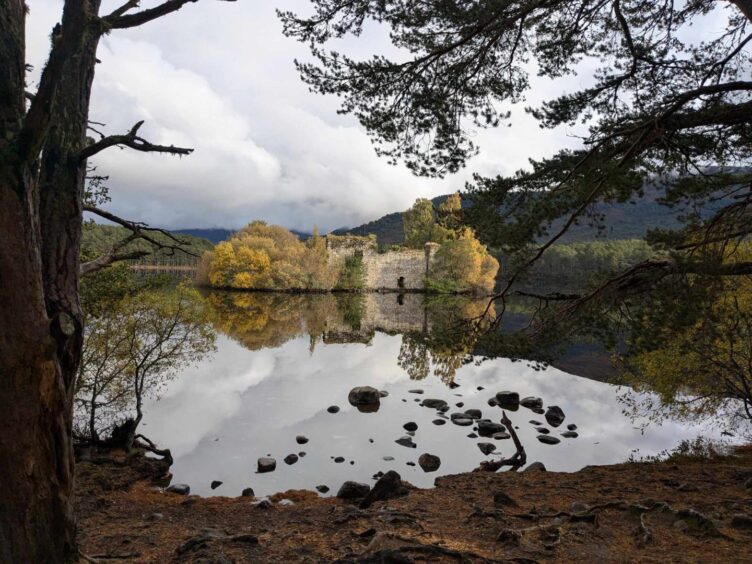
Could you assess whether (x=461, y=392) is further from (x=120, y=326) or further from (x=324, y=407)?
(x=120, y=326)

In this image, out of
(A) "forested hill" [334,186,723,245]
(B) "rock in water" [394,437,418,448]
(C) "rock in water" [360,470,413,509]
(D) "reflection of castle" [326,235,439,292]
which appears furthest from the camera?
(A) "forested hill" [334,186,723,245]

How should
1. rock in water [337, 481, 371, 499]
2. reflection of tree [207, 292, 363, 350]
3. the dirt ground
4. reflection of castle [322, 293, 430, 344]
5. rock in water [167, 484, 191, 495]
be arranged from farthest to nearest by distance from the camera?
reflection of castle [322, 293, 430, 344] → reflection of tree [207, 292, 363, 350] → rock in water [167, 484, 191, 495] → rock in water [337, 481, 371, 499] → the dirt ground

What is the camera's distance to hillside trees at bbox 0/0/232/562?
321cm

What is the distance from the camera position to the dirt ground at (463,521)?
15.8ft

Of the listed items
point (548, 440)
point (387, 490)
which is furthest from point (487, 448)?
point (387, 490)

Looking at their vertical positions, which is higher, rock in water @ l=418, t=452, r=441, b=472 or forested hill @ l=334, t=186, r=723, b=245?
forested hill @ l=334, t=186, r=723, b=245

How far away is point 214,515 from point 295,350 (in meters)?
16.8

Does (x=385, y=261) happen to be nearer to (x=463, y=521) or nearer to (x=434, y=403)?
(x=434, y=403)

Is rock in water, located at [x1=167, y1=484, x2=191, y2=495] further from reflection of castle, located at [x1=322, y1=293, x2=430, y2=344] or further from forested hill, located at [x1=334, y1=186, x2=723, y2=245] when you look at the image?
forested hill, located at [x1=334, y1=186, x2=723, y2=245]

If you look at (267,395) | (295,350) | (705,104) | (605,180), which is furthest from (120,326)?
(295,350)

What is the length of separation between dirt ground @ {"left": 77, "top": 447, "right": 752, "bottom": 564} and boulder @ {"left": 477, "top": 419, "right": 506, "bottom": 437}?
12.5 ft

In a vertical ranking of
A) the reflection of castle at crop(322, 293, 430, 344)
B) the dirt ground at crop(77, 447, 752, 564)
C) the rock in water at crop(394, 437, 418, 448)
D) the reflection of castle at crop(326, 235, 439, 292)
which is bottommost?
the rock in water at crop(394, 437, 418, 448)

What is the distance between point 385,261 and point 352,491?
5747 cm

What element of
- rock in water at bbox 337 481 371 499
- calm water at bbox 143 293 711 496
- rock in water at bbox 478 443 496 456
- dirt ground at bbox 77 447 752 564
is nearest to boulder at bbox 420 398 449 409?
calm water at bbox 143 293 711 496
